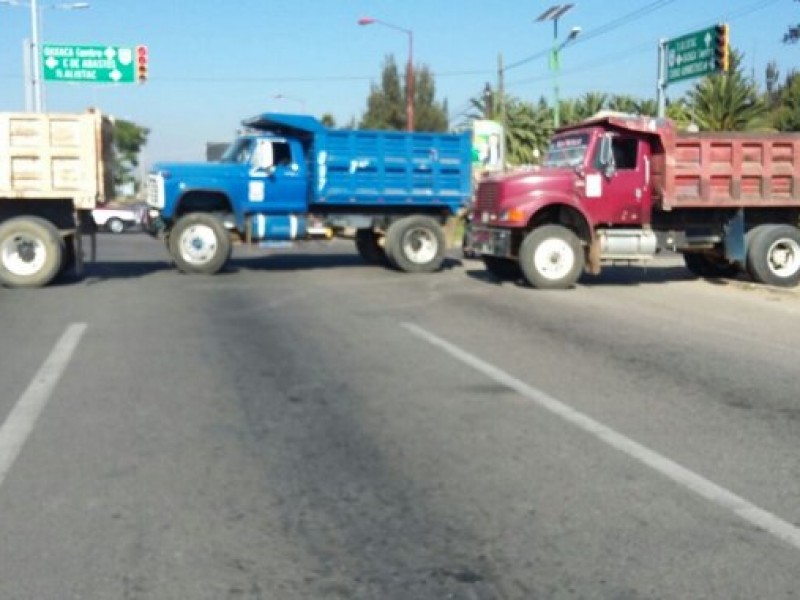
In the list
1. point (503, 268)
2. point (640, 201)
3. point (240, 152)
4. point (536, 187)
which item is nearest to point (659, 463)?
point (536, 187)

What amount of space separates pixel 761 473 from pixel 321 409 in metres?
3.17

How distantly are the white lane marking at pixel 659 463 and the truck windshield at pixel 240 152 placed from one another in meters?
10.8

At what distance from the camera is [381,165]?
19.8m

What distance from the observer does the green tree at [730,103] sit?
37562 mm

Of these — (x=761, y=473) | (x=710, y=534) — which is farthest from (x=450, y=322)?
(x=710, y=534)

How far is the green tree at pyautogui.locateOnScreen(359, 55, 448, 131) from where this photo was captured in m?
58.1

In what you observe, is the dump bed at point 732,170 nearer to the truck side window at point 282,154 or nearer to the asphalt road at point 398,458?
the asphalt road at point 398,458

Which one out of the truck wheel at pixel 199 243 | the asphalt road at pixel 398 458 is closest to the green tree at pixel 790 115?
the truck wheel at pixel 199 243

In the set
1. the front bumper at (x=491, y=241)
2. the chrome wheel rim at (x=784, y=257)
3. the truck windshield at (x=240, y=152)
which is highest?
the truck windshield at (x=240, y=152)

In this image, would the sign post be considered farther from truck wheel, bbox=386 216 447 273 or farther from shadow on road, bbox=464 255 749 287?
truck wheel, bbox=386 216 447 273

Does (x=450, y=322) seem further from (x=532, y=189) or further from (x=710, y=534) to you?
(x=710, y=534)

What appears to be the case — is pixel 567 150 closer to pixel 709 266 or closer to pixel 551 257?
pixel 551 257

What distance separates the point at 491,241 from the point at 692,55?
11055mm

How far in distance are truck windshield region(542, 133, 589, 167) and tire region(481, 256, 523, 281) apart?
71.8 inches
